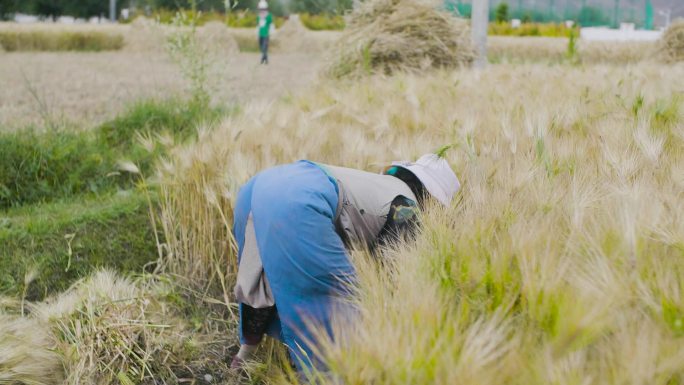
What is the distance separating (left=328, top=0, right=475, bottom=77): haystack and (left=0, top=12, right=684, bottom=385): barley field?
0.97ft

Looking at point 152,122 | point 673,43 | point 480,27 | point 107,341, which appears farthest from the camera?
point 673,43

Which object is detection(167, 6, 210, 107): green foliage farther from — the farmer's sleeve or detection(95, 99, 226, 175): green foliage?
the farmer's sleeve

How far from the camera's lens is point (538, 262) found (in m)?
1.36

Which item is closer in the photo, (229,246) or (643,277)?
(643,277)

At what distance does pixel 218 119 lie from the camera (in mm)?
5699

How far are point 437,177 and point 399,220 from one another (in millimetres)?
203

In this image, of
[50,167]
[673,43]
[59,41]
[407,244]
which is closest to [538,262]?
[407,244]

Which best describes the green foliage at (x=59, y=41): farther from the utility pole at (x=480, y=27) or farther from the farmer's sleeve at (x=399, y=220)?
the farmer's sleeve at (x=399, y=220)

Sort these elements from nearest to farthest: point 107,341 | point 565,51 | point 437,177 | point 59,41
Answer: point 437,177 → point 107,341 → point 565,51 → point 59,41

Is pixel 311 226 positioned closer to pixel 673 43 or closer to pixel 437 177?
pixel 437 177

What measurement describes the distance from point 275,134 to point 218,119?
7.25 ft

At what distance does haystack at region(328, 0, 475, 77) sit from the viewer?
6.74 metres

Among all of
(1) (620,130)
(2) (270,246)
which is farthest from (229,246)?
(1) (620,130)

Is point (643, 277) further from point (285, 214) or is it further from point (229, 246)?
point (229, 246)
